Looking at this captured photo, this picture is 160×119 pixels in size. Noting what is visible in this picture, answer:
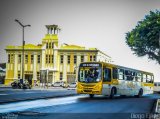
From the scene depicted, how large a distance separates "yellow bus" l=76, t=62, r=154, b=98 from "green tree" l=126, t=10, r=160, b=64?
1716 centimetres

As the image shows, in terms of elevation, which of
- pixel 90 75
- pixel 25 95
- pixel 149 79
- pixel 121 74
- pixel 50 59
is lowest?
pixel 25 95

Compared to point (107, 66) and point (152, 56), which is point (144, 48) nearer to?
point (152, 56)

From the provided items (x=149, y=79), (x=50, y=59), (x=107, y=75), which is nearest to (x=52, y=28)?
(x=50, y=59)

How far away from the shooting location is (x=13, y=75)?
81.0 m

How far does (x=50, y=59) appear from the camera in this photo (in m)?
80.2

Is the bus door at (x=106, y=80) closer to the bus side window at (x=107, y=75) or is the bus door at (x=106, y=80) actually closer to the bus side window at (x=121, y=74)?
the bus side window at (x=107, y=75)

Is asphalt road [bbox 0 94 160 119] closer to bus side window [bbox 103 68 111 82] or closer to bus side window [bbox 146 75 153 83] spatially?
bus side window [bbox 103 68 111 82]

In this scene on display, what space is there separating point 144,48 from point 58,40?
33.5 m

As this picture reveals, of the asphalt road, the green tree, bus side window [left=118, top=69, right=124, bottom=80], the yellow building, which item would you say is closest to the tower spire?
the yellow building

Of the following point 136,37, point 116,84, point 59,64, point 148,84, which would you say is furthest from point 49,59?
point 116,84

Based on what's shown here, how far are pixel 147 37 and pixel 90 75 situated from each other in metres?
24.5

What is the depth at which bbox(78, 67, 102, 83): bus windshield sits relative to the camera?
79.0 ft

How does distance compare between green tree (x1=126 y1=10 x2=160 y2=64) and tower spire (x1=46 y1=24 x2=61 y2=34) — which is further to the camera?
tower spire (x1=46 y1=24 x2=61 y2=34)

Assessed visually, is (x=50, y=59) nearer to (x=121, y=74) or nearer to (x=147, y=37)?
(x=147, y=37)
